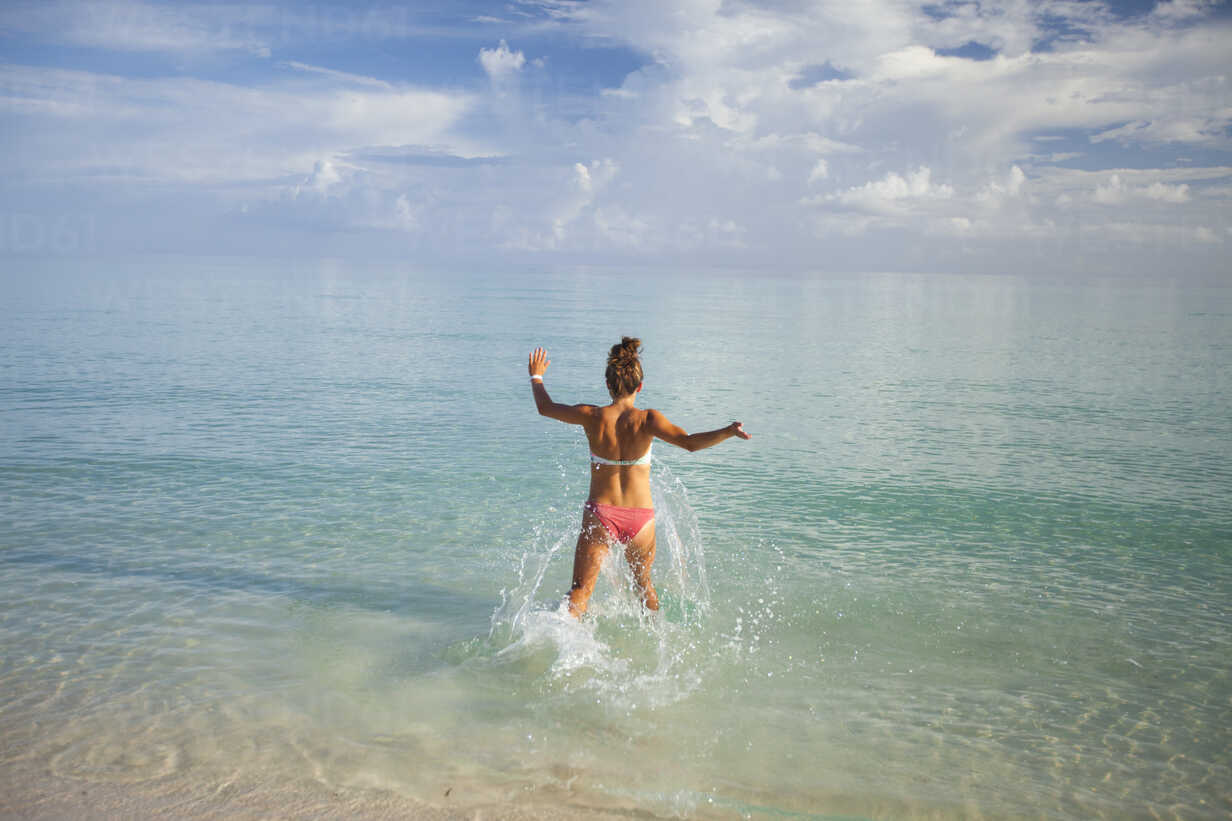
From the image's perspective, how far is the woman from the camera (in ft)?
19.5

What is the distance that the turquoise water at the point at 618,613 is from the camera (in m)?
5.14

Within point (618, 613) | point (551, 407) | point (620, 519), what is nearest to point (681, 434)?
point (620, 519)

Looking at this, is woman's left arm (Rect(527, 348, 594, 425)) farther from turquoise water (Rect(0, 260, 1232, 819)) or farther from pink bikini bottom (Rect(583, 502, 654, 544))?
turquoise water (Rect(0, 260, 1232, 819))

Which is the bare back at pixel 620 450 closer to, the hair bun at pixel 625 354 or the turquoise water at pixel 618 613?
the hair bun at pixel 625 354

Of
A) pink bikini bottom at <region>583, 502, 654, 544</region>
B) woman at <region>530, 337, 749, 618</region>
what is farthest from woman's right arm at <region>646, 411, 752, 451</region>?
pink bikini bottom at <region>583, 502, 654, 544</region>

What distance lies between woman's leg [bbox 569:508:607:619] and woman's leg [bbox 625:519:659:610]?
0.71ft

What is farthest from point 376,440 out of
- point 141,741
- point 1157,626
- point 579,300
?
point 579,300

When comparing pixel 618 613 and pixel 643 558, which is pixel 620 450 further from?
pixel 618 613

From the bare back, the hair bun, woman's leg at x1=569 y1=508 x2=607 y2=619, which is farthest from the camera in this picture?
woman's leg at x1=569 y1=508 x2=607 y2=619

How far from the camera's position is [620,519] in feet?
20.2

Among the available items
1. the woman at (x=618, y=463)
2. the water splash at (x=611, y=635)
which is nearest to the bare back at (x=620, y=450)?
the woman at (x=618, y=463)

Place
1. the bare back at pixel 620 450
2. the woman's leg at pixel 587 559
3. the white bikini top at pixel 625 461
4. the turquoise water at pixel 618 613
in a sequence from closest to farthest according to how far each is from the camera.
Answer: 1. the turquoise water at pixel 618 613
2. the bare back at pixel 620 450
3. the white bikini top at pixel 625 461
4. the woman's leg at pixel 587 559

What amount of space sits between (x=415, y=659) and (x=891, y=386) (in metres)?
20.0

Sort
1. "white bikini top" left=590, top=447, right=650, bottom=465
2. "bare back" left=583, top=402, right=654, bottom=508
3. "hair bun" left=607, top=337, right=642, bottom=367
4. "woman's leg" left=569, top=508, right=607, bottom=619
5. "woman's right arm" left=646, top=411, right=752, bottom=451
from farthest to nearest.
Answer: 1. "woman's leg" left=569, top=508, right=607, bottom=619
2. "white bikini top" left=590, top=447, right=650, bottom=465
3. "bare back" left=583, top=402, right=654, bottom=508
4. "hair bun" left=607, top=337, right=642, bottom=367
5. "woman's right arm" left=646, top=411, right=752, bottom=451
